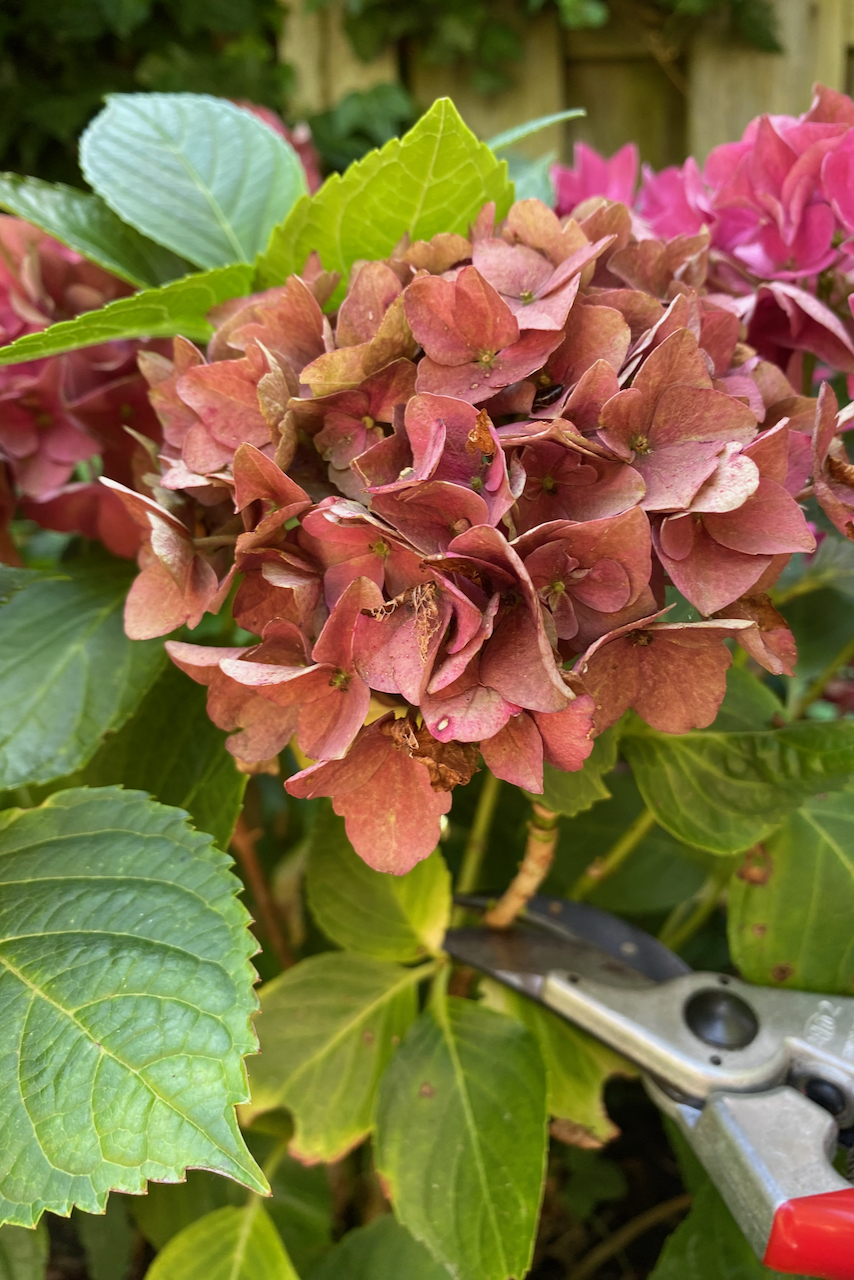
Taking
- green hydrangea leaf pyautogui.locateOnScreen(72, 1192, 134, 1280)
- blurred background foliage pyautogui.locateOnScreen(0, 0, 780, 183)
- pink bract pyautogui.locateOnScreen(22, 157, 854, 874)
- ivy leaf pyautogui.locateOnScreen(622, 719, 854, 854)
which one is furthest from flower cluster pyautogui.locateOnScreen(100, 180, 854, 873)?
blurred background foliage pyautogui.locateOnScreen(0, 0, 780, 183)

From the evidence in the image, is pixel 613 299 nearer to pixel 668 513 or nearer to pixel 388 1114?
pixel 668 513

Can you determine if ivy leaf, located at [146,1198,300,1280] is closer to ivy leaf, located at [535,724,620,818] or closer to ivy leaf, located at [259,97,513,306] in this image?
ivy leaf, located at [535,724,620,818]

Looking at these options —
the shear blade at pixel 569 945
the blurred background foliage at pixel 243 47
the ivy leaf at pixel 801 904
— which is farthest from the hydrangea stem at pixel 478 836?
the blurred background foliage at pixel 243 47

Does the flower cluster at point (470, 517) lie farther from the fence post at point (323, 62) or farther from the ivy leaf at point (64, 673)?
the fence post at point (323, 62)

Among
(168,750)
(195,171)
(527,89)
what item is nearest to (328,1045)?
(168,750)

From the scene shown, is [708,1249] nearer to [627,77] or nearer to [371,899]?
[371,899]

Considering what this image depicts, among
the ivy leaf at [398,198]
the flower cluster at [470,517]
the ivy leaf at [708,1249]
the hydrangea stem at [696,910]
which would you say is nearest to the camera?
the flower cluster at [470,517]

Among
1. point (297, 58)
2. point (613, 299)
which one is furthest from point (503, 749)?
point (297, 58)
